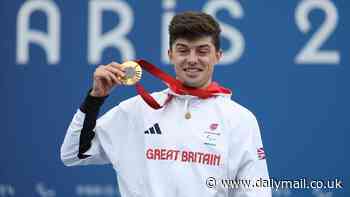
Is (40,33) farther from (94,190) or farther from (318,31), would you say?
(318,31)

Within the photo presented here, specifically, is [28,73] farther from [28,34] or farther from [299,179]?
[299,179]

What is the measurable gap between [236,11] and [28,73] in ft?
3.68

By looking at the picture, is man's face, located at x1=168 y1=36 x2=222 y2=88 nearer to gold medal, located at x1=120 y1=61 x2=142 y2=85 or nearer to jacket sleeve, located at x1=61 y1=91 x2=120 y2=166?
gold medal, located at x1=120 y1=61 x2=142 y2=85

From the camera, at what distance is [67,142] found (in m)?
2.27

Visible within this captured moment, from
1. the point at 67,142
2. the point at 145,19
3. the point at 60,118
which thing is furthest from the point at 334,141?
the point at 67,142

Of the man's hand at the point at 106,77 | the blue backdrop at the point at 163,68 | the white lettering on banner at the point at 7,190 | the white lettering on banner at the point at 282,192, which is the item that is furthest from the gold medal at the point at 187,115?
the white lettering on banner at the point at 7,190

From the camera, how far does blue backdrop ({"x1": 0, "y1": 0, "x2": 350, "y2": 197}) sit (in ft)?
12.7

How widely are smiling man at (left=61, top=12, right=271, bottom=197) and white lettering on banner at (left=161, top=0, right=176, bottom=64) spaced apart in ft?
5.01

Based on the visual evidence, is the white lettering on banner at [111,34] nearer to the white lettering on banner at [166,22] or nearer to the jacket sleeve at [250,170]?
the white lettering on banner at [166,22]

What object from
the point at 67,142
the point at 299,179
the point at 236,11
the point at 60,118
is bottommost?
the point at 299,179

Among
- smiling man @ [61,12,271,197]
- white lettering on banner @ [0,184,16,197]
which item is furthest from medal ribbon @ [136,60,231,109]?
white lettering on banner @ [0,184,16,197]

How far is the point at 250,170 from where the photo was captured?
7.48 feet

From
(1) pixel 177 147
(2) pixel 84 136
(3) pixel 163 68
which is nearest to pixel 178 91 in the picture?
(1) pixel 177 147

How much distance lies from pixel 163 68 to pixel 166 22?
236mm
